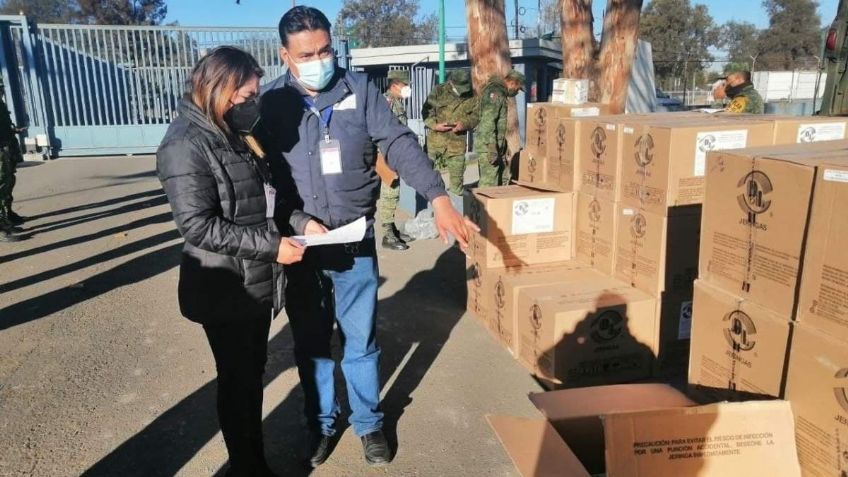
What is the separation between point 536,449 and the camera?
192cm

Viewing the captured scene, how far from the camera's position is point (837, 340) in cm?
185

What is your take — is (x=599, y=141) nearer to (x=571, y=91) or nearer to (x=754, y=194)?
(x=571, y=91)

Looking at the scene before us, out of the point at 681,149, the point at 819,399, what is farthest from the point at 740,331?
the point at 681,149

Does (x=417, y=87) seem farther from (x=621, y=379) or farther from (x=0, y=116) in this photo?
(x=621, y=379)

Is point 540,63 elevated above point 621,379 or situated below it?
above

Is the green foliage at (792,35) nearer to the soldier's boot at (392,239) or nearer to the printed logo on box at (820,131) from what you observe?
the soldier's boot at (392,239)

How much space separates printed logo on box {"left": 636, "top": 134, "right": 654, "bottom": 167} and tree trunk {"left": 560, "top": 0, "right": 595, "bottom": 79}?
5509 millimetres

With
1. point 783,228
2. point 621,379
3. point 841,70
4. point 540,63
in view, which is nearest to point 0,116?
point 621,379

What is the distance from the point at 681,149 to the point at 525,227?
118 cm

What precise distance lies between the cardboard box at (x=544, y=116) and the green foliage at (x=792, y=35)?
49.3 m

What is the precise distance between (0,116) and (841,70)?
867cm

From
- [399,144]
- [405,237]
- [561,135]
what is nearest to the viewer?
[399,144]

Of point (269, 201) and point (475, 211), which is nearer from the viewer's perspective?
point (269, 201)

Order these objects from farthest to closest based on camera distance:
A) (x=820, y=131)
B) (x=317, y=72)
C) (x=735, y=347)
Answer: (x=820, y=131), (x=317, y=72), (x=735, y=347)
